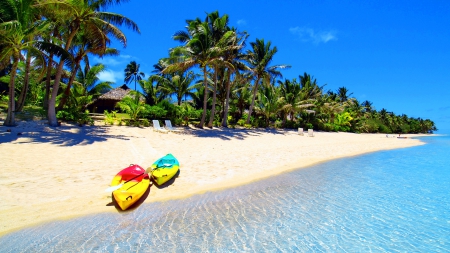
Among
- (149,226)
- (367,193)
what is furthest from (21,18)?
(367,193)

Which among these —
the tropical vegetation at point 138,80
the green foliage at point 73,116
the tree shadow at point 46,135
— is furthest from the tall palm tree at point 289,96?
the tree shadow at point 46,135

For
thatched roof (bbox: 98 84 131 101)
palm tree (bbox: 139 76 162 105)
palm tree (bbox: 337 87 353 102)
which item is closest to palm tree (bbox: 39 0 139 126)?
palm tree (bbox: 139 76 162 105)

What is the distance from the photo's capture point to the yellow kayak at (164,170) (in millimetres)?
6118

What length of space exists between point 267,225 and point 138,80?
850 inches

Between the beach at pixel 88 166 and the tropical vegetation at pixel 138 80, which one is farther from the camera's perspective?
the tropical vegetation at pixel 138 80

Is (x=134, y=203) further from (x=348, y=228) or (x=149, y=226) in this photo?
(x=348, y=228)

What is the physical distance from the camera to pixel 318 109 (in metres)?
32.7

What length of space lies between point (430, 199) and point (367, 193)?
1.53 metres

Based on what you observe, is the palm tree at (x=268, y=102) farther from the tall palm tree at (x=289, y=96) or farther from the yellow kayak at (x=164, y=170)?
the yellow kayak at (x=164, y=170)

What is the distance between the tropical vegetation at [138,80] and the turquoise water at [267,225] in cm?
949

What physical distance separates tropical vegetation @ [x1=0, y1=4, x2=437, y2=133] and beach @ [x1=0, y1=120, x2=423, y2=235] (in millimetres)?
3571

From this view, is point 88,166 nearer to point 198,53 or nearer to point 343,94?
point 198,53

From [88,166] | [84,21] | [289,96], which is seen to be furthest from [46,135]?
[289,96]

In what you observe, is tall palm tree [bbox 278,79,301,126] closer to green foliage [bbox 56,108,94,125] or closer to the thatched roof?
the thatched roof
